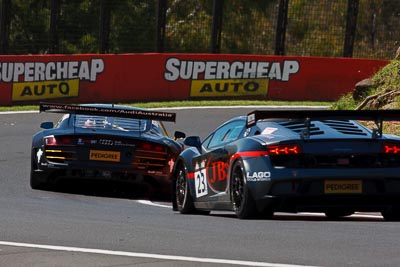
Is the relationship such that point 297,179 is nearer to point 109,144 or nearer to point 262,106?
point 109,144

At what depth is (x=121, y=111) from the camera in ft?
47.4

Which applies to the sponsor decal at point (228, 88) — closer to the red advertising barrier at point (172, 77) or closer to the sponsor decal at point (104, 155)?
the red advertising barrier at point (172, 77)

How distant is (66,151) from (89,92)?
15.0m

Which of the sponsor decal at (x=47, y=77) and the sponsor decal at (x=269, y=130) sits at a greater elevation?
the sponsor decal at (x=269, y=130)

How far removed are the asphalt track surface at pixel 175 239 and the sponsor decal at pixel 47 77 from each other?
15399 mm

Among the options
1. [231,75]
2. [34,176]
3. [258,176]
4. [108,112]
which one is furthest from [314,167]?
[231,75]

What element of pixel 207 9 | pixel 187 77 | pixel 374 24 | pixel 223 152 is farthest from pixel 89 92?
pixel 223 152

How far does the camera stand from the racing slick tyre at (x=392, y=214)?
10598 mm

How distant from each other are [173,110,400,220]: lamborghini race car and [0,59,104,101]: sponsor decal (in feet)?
58.6

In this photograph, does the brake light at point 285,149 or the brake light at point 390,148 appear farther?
the brake light at point 390,148

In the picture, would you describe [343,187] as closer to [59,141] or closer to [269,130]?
[269,130]

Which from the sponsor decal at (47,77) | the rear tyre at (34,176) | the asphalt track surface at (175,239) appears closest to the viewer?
the asphalt track surface at (175,239)

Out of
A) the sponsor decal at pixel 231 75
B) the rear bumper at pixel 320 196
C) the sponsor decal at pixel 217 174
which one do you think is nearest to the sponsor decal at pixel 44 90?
the sponsor decal at pixel 231 75

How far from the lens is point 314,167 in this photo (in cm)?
1034
